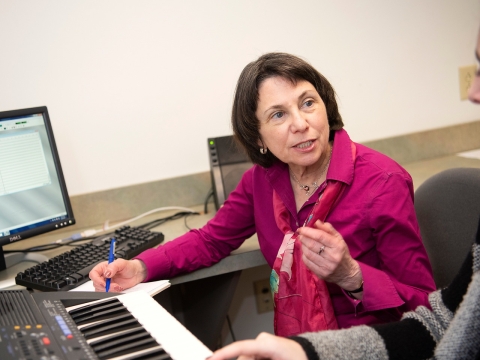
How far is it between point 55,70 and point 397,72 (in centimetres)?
135

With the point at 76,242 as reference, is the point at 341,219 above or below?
above

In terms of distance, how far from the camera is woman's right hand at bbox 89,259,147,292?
1.28m

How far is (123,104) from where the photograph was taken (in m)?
1.96

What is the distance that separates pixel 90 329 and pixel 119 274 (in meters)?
0.45

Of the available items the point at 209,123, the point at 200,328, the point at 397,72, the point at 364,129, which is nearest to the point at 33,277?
the point at 200,328

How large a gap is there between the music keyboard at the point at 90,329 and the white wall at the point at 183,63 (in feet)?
3.21

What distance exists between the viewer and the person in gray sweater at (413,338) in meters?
0.85

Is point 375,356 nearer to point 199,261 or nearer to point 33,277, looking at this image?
point 199,261

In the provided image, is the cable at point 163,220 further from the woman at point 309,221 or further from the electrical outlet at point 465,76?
the electrical outlet at point 465,76

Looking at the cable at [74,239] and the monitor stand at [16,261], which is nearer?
the monitor stand at [16,261]

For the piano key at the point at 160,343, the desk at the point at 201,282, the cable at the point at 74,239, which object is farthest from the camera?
the cable at the point at 74,239

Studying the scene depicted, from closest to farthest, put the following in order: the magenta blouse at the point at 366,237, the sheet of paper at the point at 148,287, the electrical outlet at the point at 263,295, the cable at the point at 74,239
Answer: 1. the magenta blouse at the point at 366,237
2. the sheet of paper at the point at 148,287
3. the cable at the point at 74,239
4. the electrical outlet at the point at 263,295

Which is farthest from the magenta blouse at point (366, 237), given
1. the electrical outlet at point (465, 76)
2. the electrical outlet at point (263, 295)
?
the electrical outlet at point (465, 76)

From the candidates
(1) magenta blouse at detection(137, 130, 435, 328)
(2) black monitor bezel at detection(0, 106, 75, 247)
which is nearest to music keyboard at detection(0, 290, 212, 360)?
(1) magenta blouse at detection(137, 130, 435, 328)
